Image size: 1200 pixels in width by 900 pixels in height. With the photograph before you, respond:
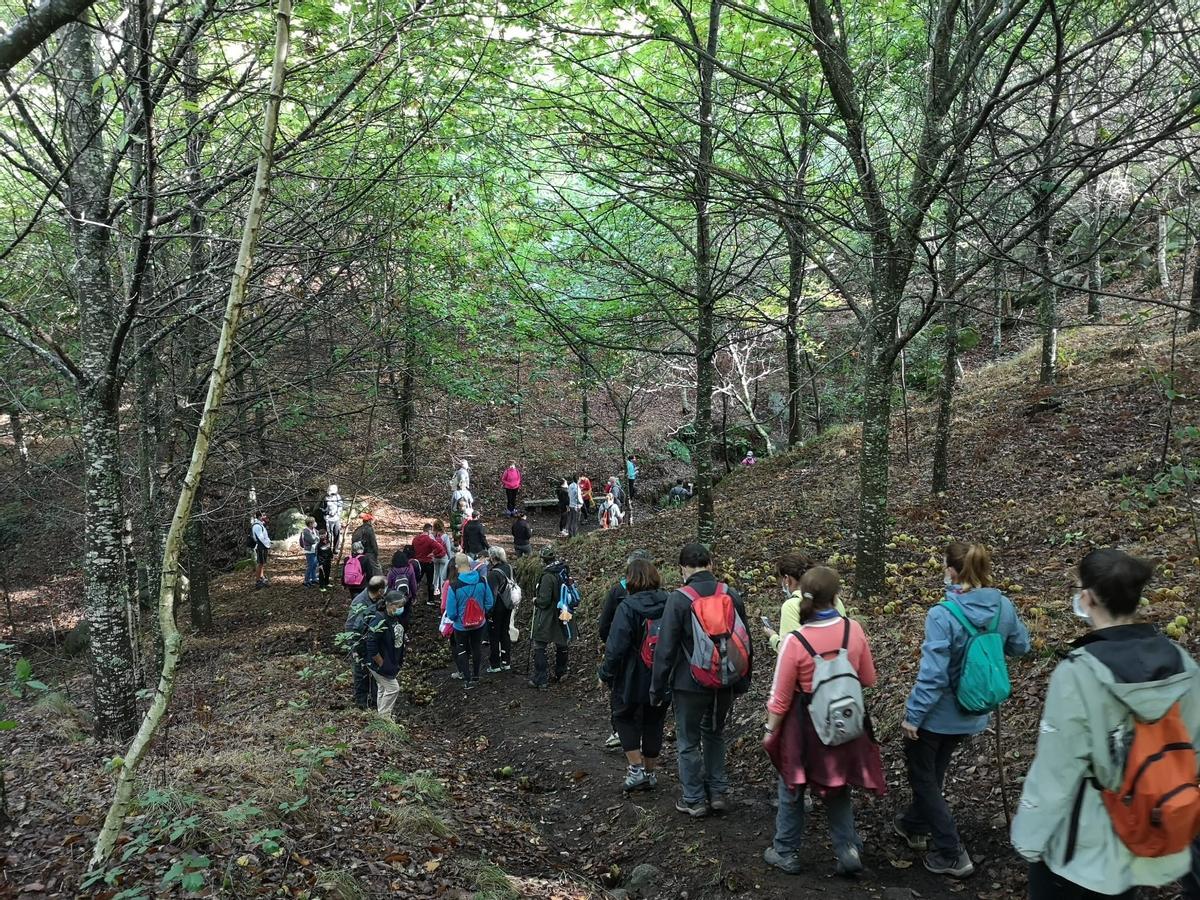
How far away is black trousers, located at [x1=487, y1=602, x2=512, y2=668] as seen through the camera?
32.3 feet

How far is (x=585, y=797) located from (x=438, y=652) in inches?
223

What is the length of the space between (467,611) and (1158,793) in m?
7.79

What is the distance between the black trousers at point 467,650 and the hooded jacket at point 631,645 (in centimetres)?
418

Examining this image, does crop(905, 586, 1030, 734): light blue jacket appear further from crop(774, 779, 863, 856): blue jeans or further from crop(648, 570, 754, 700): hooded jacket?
crop(648, 570, 754, 700): hooded jacket

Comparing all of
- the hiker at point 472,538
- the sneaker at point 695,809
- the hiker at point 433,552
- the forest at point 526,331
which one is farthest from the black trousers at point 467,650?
the sneaker at point 695,809

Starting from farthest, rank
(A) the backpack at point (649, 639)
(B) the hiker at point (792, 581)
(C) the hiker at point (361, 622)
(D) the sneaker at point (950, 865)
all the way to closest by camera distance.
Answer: (C) the hiker at point (361, 622)
(A) the backpack at point (649, 639)
(B) the hiker at point (792, 581)
(D) the sneaker at point (950, 865)

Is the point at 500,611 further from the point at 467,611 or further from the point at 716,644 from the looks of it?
the point at 716,644

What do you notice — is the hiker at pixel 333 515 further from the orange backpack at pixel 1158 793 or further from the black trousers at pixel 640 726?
the orange backpack at pixel 1158 793

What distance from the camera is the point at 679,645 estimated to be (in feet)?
15.9

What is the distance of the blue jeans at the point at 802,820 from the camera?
4.01 m

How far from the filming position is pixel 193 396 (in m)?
9.85

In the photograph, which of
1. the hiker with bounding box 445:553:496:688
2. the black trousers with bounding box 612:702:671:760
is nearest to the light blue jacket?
the black trousers with bounding box 612:702:671:760

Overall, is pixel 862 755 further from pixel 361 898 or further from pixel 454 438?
pixel 454 438

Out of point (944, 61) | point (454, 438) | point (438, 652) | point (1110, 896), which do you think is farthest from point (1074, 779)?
point (454, 438)
